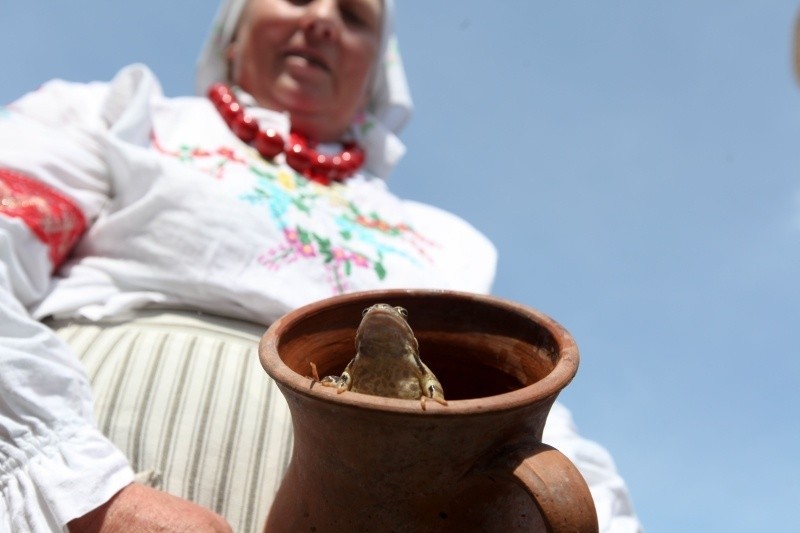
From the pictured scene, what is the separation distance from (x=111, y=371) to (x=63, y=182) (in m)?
0.27

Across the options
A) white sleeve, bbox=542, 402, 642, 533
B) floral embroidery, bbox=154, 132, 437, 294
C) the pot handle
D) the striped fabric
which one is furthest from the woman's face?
the pot handle

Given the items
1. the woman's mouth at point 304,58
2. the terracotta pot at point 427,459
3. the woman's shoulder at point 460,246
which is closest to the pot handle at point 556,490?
the terracotta pot at point 427,459

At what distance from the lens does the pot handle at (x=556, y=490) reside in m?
0.45

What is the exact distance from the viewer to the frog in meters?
0.55

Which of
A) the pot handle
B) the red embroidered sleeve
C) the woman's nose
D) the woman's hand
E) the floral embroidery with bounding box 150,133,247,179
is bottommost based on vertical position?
the woman's hand

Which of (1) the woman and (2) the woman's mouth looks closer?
(1) the woman

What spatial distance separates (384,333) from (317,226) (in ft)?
1.89

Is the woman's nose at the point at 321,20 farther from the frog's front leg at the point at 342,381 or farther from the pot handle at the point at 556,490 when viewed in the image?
the pot handle at the point at 556,490

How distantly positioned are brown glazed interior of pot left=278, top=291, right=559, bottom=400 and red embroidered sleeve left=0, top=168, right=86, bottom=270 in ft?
1.45

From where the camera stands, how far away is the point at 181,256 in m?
0.99

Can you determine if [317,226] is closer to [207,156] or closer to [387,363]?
[207,156]

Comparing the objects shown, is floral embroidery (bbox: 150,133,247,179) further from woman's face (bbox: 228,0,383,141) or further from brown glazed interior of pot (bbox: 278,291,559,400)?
brown glazed interior of pot (bbox: 278,291,559,400)

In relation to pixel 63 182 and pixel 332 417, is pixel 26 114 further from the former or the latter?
pixel 332 417

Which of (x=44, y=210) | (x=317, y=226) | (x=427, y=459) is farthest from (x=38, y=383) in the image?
(x=317, y=226)
